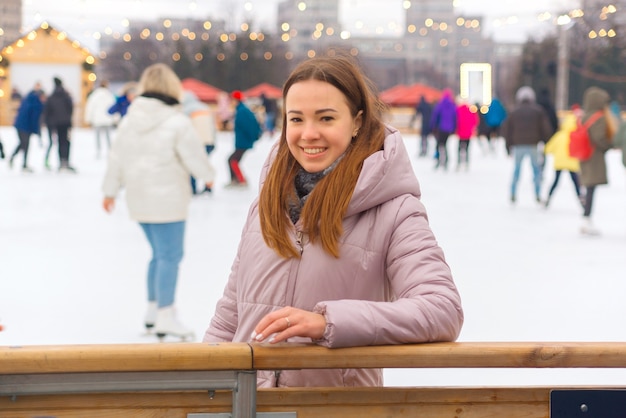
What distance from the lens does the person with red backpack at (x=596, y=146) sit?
8.92 meters

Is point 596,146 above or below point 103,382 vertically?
below

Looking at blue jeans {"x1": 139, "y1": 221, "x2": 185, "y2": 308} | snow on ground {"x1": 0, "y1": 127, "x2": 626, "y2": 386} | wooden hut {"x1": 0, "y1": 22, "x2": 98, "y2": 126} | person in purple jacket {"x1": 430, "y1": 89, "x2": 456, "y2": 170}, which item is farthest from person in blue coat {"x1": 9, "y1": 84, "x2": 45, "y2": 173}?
wooden hut {"x1": 0, "y1": 22, "x2": 98, "y2": 126}

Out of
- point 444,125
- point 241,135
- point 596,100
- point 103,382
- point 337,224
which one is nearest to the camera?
point 103,382

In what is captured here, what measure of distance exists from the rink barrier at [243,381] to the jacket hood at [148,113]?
3699 millimetres

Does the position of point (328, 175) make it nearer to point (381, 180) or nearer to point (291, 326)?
point (381, 180)

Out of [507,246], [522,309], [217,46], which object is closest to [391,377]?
[522,309]

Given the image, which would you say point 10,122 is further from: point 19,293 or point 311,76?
point 311,76

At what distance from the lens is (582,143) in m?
8.98

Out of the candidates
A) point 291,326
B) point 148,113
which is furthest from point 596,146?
point 291,326

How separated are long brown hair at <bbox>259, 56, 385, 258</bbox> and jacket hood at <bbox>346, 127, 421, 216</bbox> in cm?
2

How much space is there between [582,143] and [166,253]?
509cm

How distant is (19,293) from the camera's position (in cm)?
594

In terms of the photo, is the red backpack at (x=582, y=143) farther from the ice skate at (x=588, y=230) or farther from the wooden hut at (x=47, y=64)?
the wooden hut at (x=47, y=64)

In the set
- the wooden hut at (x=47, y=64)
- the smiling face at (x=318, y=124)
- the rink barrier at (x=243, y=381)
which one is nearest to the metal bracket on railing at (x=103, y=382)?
the rink barrier at (x=243, y=381)
